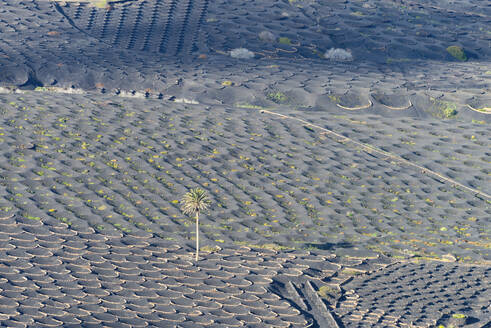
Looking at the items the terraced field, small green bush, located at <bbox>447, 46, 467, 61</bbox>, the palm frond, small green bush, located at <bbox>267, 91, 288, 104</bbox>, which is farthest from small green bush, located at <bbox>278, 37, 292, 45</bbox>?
the palm frond

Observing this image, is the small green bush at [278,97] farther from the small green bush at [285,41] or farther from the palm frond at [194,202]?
the palm frond at [194,202]

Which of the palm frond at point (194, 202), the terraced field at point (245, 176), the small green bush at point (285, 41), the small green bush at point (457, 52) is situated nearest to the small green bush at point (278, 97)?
the terraced field at point (245, 176)

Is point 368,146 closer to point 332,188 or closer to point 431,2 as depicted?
point 332,188

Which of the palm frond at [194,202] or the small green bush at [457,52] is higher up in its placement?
the palm frond at [194,202]

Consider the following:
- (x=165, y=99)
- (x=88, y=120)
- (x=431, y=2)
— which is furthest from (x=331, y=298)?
(x=431, y=2)

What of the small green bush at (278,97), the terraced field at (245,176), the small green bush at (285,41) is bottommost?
the small green bush at (285,41)

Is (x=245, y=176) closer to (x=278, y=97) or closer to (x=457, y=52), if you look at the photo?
(x=278, y=97)

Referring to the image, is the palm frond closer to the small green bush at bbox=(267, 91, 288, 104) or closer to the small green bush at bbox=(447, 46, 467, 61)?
the small green bush at bbox=(267, 91, 288, 104)

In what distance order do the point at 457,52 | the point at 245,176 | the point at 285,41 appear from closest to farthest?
the point at 245,176 → the point at 285,41 → the point at 457,52

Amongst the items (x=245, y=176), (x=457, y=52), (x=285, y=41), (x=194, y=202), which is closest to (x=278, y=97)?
(x=285, y=41)
